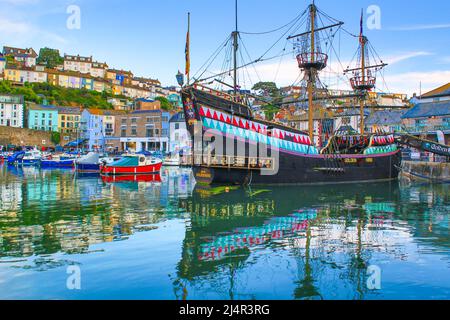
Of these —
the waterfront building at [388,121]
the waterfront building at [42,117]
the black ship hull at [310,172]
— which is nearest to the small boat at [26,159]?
the waterfront building at [42,117]

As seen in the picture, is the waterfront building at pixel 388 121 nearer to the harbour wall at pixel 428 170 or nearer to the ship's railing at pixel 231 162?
the harbour wall at pixel 428 170

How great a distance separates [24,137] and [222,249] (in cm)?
10152

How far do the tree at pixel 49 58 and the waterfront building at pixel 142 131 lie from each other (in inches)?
2887

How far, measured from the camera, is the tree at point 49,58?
510 ft

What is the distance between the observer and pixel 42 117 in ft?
355

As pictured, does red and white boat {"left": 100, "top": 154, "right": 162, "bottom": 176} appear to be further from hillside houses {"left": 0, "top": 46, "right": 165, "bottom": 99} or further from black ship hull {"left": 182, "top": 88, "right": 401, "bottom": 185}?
hillside houses {"left": 0, "top": 46, "right": 165, "bottom": 99}

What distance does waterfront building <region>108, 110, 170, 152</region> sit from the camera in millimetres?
93625

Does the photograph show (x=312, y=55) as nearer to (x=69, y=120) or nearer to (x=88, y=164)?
(x=88, y=164)

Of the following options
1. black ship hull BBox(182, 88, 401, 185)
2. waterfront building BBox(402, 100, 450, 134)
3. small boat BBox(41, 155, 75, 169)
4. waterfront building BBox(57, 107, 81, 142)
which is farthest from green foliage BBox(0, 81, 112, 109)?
black ship hull BBox(182, 88, 401, 185)

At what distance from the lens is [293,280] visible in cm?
932

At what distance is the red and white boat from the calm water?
67.8 ft
